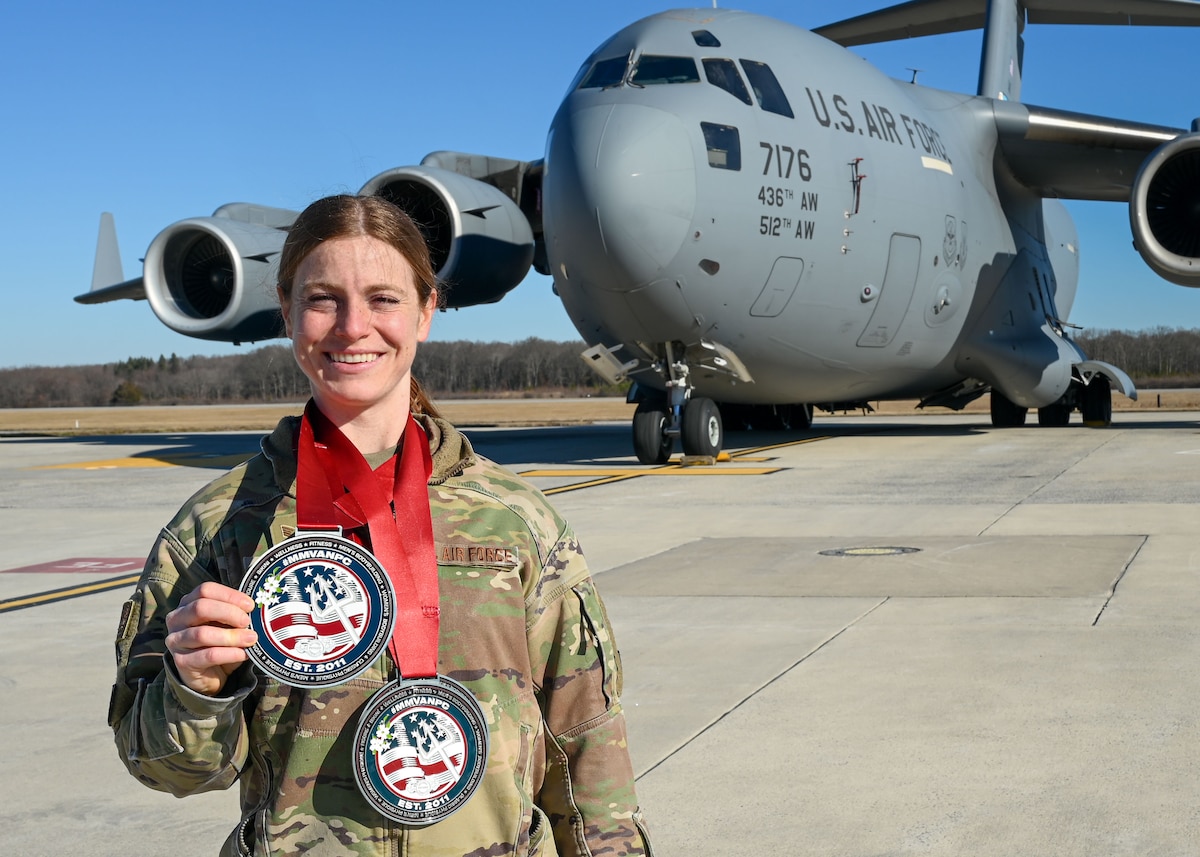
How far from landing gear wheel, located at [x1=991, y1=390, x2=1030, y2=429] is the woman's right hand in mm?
21607

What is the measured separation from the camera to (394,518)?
187cm

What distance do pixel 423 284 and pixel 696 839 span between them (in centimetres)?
204

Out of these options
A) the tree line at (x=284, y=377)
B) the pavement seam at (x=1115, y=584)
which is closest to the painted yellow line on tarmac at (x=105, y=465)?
the pavement seam at (x=1115, y=584)

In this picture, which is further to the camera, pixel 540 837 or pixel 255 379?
pixel 255 379

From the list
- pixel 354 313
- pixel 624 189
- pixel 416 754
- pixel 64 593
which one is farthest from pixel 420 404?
pixel 624 189

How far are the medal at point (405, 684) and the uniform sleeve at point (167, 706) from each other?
0.60 ft

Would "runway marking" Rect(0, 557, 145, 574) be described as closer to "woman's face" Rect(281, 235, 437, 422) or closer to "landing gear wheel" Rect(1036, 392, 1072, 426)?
"woman's face" Rect(281, 235, 437, 422)

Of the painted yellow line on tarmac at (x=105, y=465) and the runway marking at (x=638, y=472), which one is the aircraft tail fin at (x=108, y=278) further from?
the runway marking at (x=638, y=472)

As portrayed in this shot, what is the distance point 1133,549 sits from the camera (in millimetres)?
8188

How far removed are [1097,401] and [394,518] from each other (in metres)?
21.5

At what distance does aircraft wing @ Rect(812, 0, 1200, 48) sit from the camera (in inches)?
857

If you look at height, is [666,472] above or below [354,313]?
below

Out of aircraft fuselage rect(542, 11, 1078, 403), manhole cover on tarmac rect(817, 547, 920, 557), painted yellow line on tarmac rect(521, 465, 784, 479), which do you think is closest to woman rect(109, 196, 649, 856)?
manhole cover on tarmac rect(817, 547, 920, 557)

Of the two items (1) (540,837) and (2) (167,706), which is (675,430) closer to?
(1) (540,837)
